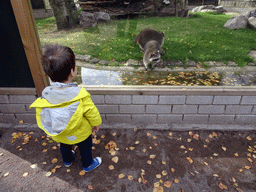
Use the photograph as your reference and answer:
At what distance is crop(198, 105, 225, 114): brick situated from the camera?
2.44m

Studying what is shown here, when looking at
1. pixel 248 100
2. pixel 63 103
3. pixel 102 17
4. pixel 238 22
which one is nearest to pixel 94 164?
pixel 63 103

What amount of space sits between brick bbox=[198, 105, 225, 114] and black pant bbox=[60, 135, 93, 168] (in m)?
1.81

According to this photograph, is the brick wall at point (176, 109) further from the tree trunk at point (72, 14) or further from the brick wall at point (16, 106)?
the tree trunk at point (72, 14)

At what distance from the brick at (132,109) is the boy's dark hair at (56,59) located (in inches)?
52.6

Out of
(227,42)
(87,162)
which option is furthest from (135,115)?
(227,42)

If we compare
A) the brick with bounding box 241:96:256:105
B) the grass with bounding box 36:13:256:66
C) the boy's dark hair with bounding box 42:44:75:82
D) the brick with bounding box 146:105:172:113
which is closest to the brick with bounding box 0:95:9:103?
the grass with bounding box 36:13:256:66

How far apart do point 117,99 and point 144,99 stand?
43 centimetres

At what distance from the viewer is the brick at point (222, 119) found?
254cm

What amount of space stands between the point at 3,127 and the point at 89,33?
2344 mm

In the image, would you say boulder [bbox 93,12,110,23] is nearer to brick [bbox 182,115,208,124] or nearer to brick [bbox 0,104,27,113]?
brick [bbox 0,104,27,113]

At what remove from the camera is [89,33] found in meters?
3.05

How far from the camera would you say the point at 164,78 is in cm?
273

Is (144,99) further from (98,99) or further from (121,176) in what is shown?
(121,176)

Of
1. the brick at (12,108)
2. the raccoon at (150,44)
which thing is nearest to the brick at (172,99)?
the raccoon at (150,44)
